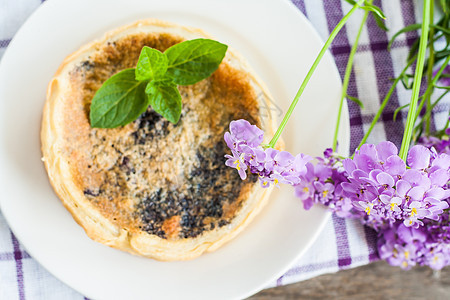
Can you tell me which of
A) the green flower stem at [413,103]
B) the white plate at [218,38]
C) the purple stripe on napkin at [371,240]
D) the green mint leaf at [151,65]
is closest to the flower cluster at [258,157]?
the green flower stem at [413,103]

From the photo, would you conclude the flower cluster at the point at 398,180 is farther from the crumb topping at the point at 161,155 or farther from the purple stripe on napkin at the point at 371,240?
the purple stripe on napkin at the point at 371,240

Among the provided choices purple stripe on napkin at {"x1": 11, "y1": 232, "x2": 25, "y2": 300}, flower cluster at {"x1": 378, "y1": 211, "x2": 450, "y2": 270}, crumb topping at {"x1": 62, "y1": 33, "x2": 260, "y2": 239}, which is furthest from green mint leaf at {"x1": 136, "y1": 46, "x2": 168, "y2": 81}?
flower cluster at {"x1": 378, "y1": 211, "x2": 450, "y2": 270}

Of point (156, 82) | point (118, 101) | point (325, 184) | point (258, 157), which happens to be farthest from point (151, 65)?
point (325, 184)

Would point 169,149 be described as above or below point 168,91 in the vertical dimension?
below

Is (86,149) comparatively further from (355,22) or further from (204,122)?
(355,22)

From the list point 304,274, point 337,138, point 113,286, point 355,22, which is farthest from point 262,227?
point 355,22

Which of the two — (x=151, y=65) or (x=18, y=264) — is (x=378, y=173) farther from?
(x=18, y=264)
